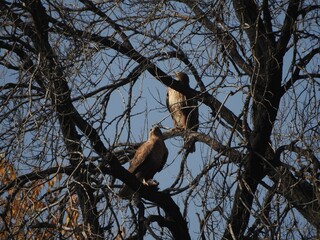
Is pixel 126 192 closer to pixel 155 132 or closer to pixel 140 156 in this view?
pixel 140 156

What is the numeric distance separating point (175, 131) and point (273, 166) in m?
2.07

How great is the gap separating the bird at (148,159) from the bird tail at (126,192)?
611 millimetres

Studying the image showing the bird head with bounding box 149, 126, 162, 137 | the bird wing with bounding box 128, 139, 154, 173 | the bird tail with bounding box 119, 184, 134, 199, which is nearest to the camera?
the bird tail with bounding box 119, 184, 134, 199

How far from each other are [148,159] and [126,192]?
1.00 m

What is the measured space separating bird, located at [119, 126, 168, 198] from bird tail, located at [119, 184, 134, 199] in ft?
2.00

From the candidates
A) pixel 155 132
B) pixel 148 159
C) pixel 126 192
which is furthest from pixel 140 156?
pixel 126 192

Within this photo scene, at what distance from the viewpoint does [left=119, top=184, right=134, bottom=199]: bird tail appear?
289 inches

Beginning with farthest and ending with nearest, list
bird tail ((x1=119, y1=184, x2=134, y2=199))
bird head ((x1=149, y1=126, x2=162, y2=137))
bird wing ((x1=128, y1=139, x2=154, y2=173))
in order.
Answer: bird head ((x1=149, y1=126, x2=162, y2=137)) < bird wing ((x1=128, y1=139, x2=154, y2=173)) < bird tail ((x1=119, y1=184, x2=134, y2=199))

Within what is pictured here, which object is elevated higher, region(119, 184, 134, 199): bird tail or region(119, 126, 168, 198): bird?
region(119, 126, 168, 198): bird

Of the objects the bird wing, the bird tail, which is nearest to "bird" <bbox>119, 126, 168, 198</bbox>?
the bird wing

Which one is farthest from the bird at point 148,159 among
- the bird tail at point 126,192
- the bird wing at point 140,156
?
the bird tail at point 126,192

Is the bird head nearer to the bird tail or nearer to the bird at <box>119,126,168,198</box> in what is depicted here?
the bird at <box>119,126,168,198</box>

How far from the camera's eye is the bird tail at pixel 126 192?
734 cm

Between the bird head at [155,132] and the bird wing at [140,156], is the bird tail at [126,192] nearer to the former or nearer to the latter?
the bird wing at [140,156]
